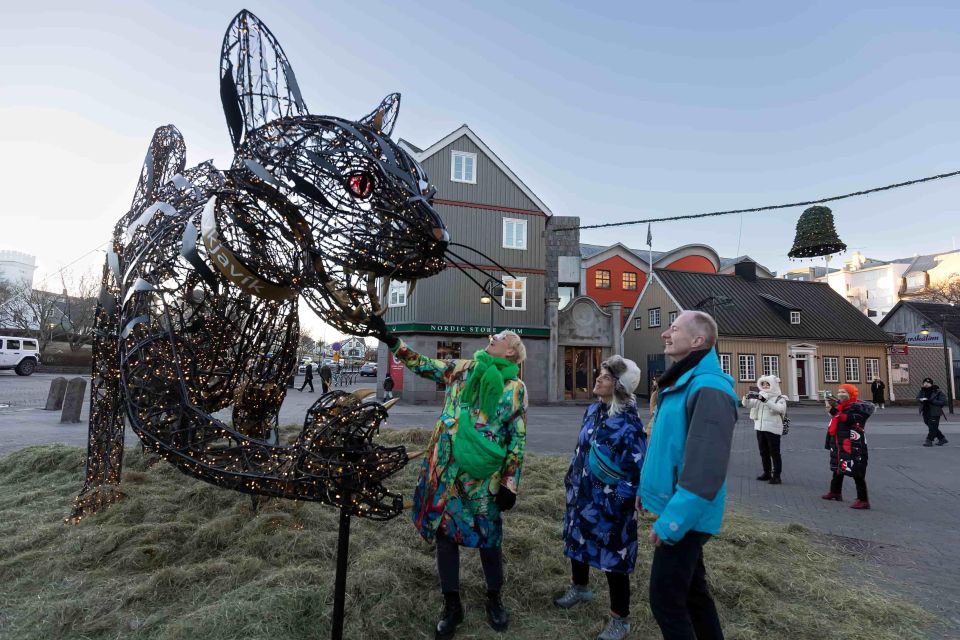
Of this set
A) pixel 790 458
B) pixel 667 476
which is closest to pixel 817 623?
pixel 667 476

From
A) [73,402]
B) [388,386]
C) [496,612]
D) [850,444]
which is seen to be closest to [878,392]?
[388,386]

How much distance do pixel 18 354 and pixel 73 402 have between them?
70.3ft

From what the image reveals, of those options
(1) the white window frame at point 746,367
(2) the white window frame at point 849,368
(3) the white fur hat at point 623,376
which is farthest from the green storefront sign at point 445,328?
(2) the white window frame at point 849,368

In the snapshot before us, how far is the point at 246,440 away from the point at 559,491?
Answer: 3.85m

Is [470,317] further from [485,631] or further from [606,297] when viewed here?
[485,631]

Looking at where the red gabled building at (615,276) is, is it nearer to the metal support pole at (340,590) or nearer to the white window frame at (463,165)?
the white window frame at (463,165)

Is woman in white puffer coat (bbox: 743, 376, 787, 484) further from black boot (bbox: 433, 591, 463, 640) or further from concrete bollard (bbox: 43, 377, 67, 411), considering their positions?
concrete bollard (bbox: 43, 377, 67, 411)

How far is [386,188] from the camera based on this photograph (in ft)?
8.04

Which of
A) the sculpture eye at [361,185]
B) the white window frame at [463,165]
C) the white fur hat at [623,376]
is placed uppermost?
the white window frame at [463,165]

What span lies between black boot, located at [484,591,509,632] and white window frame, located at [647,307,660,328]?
2573 cm

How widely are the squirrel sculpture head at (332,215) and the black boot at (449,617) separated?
1.59 meters

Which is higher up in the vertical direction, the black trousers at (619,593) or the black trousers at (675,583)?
the black trousers at (675,583)

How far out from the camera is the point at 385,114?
3.24m

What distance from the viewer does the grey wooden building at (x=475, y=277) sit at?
20.8 m
